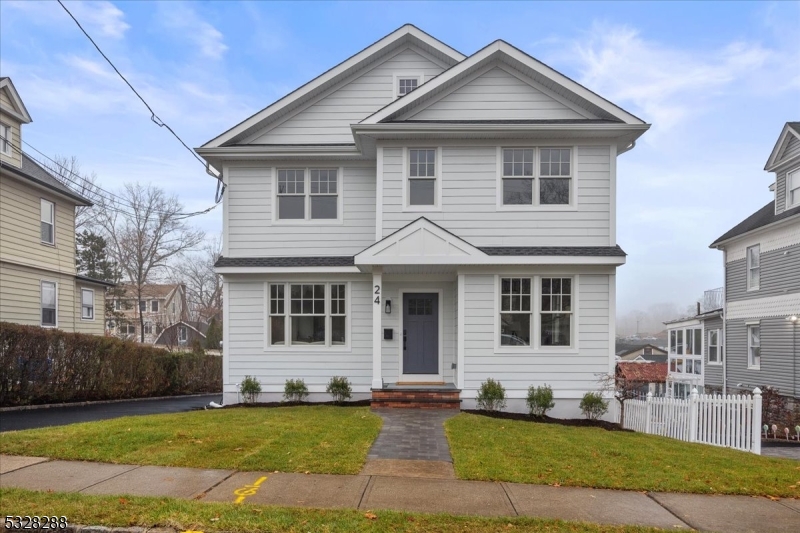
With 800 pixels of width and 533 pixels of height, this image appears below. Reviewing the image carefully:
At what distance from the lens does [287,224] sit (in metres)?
12.9

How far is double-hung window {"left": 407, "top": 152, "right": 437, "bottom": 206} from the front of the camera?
12.1m

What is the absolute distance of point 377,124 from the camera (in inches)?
458

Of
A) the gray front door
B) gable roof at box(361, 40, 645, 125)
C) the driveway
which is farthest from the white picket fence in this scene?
the driveway

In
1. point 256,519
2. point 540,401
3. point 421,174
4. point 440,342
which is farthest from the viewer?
point 440,342

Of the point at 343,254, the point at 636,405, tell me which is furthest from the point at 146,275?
the point at 636,405

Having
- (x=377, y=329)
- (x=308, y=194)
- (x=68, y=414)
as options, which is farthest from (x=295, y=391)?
(x=68, y=414)

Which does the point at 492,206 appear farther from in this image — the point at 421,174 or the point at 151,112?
the point at 151,112

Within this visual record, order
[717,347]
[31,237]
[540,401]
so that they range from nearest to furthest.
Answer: [540,401]
[31,237]
[717,347]

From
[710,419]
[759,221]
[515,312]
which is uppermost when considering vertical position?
[759,221]

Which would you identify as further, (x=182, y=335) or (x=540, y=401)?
(x=182, y=335)

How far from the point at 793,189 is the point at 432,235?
1711 centimetres

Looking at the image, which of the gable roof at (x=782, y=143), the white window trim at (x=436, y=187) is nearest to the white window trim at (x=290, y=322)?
the white window trim at (x=436, y=187)

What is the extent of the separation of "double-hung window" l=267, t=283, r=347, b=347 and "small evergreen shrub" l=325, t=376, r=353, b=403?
972mm

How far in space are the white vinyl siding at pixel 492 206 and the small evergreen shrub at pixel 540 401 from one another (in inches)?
133
